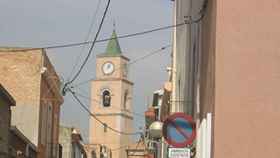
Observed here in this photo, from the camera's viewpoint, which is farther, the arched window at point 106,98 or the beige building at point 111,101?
the arched window at point 106,98

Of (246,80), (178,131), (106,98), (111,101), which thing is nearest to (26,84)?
(178,131)

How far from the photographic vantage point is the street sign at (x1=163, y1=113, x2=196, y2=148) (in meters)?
11.6

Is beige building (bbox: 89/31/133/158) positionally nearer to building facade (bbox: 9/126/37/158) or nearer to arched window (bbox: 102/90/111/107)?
arched window (bbox: 102/90/111/107)

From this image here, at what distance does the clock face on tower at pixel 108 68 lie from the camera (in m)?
163

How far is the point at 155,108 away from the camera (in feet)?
148

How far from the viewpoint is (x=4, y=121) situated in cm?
3145

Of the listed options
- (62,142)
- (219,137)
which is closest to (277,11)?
(219,137)

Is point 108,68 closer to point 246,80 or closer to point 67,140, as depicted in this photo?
point 67,140

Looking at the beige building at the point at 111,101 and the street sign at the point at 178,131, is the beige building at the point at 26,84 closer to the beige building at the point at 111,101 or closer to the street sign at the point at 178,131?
the street sign at the point at 178,131

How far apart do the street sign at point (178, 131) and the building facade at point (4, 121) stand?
19.2 metres

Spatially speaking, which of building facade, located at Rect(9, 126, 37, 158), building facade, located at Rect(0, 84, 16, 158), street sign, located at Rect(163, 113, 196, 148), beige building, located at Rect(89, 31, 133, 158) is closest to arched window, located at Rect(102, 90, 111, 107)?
beige building, located at Rect(89, 31, 133, 158)

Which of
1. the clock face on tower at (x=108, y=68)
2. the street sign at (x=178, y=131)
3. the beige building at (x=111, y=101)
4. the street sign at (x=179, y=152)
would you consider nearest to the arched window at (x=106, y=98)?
the beige building at (x=111, y=101)

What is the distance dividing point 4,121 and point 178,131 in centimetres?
2053

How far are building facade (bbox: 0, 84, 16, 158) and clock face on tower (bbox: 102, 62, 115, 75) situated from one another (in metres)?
130
